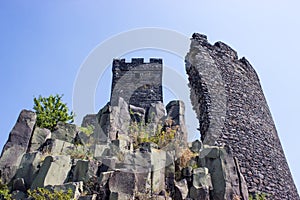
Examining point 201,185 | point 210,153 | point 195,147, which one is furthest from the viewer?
point 195,147

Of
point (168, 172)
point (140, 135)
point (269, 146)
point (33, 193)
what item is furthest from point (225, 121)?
point (33, 193)

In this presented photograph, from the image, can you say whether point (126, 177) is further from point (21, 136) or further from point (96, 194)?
point (21, 136)

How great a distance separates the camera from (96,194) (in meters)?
5.18

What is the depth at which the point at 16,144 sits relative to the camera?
685cm

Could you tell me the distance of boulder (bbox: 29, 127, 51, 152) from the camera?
23.1 feet

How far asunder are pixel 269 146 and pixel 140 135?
4734 millimetres

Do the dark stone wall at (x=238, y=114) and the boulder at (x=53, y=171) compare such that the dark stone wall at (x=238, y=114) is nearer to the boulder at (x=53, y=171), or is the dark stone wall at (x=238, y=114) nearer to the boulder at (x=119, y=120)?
the boulder at (x=119, y=120)

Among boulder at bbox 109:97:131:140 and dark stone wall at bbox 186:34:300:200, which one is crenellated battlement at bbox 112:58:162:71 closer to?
dark stone wall at bbox 186:34:300:200

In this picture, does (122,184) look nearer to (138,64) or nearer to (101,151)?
(101,151)

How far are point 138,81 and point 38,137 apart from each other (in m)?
→ 8.11

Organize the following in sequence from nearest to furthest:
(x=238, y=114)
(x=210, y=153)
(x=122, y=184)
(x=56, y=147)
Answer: (x=122, y=184) < (x=210, y=153) < (x=56, y=147) < (x=238, y=114)

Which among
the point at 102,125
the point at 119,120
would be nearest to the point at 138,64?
the point at 119,120

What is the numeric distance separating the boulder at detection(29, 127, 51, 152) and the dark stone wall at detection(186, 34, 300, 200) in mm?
3992

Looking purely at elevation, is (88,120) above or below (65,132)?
above
